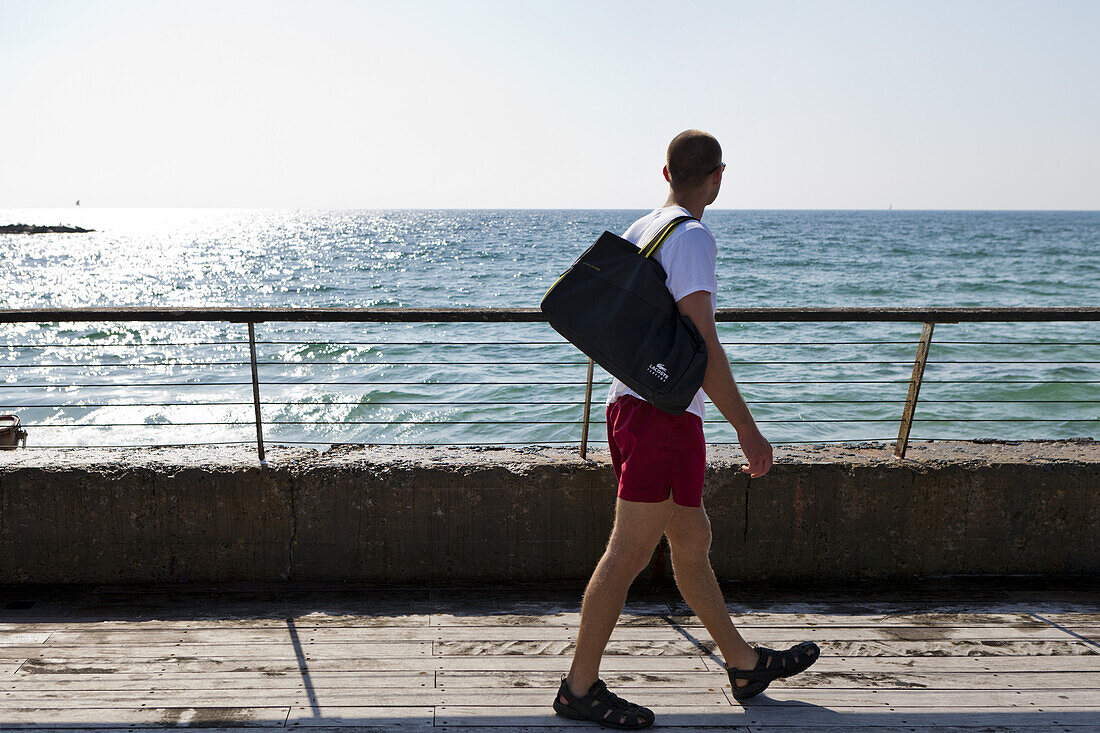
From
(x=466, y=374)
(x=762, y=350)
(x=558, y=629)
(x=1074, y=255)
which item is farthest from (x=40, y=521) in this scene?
(x=1074, y=255)

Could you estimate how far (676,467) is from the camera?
2475 mm

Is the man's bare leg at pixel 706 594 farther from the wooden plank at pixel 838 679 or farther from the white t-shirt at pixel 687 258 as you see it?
the white t-shirt at pixel 687 258

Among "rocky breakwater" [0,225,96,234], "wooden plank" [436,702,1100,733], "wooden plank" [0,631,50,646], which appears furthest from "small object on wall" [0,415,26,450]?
"rocky breakwater" [0,225,96,234]

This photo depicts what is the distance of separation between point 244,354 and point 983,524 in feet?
64.0

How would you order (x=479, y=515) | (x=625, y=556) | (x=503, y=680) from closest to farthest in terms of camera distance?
(x=625, y=556) → (x=503, y=680) → (x=479, y=515)

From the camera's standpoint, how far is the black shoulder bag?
7.66ft

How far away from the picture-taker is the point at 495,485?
3.63m

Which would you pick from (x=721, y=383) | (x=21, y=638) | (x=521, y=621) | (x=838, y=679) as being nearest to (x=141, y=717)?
(x=21, y=638)

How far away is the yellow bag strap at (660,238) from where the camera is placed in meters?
2.40

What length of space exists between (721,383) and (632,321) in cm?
30

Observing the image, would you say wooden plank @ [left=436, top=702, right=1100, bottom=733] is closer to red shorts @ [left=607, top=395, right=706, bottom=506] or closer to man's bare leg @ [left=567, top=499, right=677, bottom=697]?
man's bare leg @ [left=567, top=499, right=677, bottom=697]

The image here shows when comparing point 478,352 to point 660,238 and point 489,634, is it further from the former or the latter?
point 660,238

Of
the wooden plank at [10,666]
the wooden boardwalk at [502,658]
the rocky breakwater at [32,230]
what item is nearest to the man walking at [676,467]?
the wooden boardwalk at [502,658]

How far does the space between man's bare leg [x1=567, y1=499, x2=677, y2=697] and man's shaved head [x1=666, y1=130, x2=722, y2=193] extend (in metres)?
0.94
